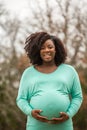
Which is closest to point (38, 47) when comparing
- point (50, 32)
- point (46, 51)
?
point (46, 51)

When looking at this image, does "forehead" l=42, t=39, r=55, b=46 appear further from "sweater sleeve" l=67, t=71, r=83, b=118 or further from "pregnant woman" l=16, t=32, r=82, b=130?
"sweater sleeve" l=67, t=71, r=83, b=118

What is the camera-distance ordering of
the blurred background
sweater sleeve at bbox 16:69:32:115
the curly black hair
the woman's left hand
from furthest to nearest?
1. the blurred background
2. the curly black hair
3. sweater sleeve at bbox 16:69:32:115
4. the woman's left hand

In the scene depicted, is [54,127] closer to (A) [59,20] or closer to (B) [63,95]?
(B) [63,95]

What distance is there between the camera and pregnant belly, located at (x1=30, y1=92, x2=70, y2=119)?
3.21 m

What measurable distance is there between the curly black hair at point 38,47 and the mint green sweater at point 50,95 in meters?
0.11

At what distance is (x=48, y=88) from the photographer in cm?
325

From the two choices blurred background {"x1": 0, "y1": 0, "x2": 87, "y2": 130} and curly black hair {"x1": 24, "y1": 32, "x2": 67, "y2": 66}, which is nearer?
curly black hair {"x1": 24, "y1": 32, "x2": 67, "y2": 66}

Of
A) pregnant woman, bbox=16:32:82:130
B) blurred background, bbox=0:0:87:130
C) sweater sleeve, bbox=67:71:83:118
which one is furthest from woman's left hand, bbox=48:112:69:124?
blurred background, bbox=0:0:87:130

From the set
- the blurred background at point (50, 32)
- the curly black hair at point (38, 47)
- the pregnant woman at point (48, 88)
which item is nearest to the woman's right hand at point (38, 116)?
the pregnant woman at point (48, 88)

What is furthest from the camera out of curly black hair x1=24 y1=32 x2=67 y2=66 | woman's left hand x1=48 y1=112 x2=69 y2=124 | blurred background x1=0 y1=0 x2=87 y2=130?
blurred background x1=0 y1=0 x2=87 y2=130

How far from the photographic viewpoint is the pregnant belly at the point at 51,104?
3207mm

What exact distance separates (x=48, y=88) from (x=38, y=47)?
358mm

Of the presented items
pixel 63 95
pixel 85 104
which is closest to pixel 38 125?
pixel 63 95

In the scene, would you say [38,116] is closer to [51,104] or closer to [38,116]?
[38,116]
